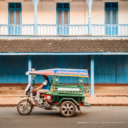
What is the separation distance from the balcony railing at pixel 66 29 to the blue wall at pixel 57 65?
1.75 m

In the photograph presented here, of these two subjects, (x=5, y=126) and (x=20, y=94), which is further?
(x=20, y=94)

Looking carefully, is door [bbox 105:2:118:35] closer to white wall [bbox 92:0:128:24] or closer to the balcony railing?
white wall [bbox 92:0:128:24]

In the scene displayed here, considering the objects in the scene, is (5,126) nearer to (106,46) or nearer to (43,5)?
(106,46)

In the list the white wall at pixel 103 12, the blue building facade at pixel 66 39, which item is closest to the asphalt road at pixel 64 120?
the blue building facade at pixel 66 39

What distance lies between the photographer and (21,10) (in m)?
17.9

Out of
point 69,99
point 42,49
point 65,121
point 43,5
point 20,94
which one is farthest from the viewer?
point 43,5

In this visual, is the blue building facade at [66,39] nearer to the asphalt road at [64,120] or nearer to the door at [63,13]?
the door at [63,13]

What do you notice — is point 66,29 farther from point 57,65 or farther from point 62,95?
point 62,95

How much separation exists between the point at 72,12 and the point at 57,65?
164 inches

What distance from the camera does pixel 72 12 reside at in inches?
707

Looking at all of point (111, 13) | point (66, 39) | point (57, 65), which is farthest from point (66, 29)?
point (111, 13)

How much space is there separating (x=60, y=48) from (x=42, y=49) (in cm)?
113

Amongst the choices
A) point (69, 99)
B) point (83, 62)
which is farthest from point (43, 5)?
point (69, 99)

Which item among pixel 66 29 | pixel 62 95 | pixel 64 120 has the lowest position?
pixel 64 120
